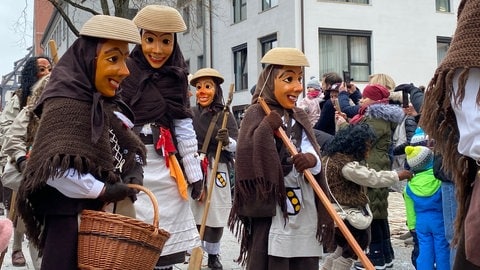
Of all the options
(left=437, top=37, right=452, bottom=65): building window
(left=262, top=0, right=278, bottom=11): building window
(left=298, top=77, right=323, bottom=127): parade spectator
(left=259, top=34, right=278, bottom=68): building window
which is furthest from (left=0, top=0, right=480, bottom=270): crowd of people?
(left=437, top=37, right=452, bottom=65): building window

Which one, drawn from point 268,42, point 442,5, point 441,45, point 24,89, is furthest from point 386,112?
point 442,5

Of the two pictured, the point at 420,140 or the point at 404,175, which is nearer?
the point at 404,175

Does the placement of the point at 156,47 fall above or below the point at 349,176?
above

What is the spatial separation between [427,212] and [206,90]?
8.76 ft

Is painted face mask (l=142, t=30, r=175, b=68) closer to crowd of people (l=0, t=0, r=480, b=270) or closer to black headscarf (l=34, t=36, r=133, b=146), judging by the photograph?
crowd of people (l=0, t=0, r=480, b=270)

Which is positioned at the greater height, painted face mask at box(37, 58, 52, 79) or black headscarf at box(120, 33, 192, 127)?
painted face mask at box(37, 58, 52, 79)

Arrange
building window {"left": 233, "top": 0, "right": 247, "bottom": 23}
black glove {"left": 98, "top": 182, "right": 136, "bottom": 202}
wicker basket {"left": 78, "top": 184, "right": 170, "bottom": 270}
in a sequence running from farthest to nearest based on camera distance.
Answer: building window {"left": 233, "top": 0, "right": 247, "bottom": 23}
black glove {"left": 98, "top": 182, "right": 136, "bottom": 202}
wicker basket {"left": 78, "top": 184, "right": 170, "bottom": 270}

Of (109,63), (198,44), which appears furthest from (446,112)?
(198,44)

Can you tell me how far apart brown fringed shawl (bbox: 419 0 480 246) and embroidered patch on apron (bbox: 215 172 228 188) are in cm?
396

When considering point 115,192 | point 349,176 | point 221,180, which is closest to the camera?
point 115,192

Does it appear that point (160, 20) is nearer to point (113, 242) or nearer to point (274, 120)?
point (274, 120)

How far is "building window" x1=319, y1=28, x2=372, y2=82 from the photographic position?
781 inches

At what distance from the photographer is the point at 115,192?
2.86 metres

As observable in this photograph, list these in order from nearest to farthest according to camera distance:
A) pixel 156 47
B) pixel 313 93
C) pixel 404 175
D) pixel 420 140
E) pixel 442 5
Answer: pixel 156 47, pixel 404 175, pixel 420 140, pixel 313 93, pixel 442 5
